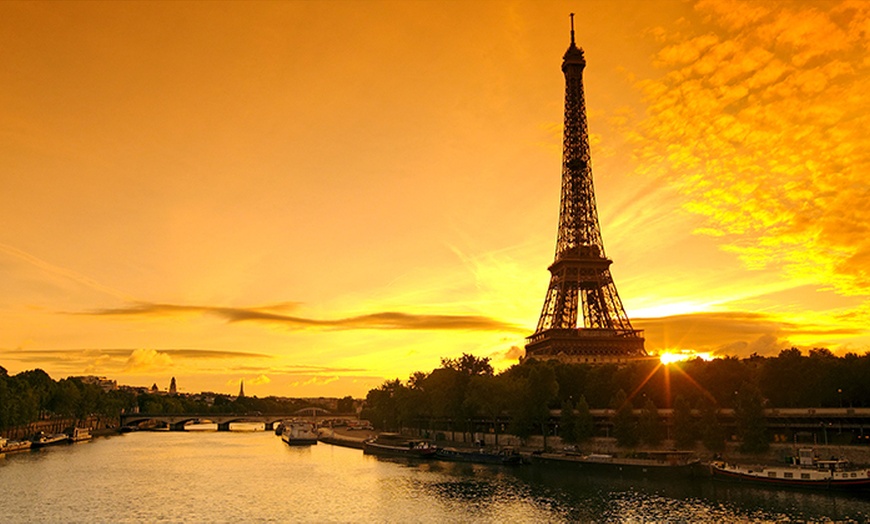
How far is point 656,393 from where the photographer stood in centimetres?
9694

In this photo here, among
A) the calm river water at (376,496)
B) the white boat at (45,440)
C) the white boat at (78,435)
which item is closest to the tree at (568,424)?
the calm river water at (376,496)

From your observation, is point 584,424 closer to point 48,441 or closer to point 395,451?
point 395,451

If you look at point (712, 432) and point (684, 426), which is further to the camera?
point (684, 426)

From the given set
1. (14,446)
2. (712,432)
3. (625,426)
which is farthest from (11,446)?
(712,432)

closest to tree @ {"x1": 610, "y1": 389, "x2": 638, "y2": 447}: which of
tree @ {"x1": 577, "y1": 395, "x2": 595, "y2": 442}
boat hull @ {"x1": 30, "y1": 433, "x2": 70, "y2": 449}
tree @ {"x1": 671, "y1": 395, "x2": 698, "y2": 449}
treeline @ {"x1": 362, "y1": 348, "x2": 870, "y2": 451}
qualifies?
treeline @ {"x1": 362, "y1": 348, "x2": 870, "y2": 451}

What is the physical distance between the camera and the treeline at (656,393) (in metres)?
80.9

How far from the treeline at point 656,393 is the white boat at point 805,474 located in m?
9.25

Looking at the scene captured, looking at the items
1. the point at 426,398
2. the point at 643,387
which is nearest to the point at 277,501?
the point at 643,387

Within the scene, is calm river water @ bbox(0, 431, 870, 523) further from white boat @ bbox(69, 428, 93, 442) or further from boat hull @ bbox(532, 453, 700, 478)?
white boat @ bbox(69, 428, 93, 442)

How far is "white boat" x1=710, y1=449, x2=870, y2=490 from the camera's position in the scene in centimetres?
6250

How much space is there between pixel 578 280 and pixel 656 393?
38824 mm

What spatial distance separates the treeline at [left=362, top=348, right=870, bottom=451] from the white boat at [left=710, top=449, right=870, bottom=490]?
925 cm

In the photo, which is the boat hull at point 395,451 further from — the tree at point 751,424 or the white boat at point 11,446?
the white boat at point 11,446

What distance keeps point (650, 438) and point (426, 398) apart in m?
59.1
